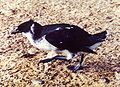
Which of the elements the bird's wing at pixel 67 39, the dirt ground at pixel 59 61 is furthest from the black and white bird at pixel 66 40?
the dirt ground at pixel 59 61

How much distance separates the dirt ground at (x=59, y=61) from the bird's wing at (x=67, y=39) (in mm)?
412

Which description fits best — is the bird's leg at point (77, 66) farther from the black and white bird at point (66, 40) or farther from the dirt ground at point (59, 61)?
the black and white bird at point (66, 40)

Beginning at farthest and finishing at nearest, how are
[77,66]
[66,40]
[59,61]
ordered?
[59,61], [77,66], [66,40]

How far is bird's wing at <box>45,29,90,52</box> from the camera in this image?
4.20 metres

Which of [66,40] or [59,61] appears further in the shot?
[59,61]

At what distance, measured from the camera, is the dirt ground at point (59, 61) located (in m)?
4.38

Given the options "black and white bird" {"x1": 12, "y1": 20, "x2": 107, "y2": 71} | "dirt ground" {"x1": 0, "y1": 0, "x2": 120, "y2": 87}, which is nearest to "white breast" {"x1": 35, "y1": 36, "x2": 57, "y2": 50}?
"black and white bird" {"x1": 12, "y1": 20, "x2": 107, "y2": 71}

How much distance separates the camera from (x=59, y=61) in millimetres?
4750

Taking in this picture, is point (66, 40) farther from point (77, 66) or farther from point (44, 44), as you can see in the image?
point (77, 66)

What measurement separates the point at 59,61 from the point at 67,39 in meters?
0.61

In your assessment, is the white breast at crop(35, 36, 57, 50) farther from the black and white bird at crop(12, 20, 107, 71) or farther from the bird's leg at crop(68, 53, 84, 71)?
the bird's leg at crop(68, 53, 84, 71)

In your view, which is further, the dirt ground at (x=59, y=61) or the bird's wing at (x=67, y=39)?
the dirt ground at (x=59, y=61)

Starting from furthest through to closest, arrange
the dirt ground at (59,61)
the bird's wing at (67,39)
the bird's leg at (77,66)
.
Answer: the bird's leg at (77,66) < the dirt ground at (59,61) < the bird's wing at (67,39)

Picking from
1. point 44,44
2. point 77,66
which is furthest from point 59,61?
point 44,44
